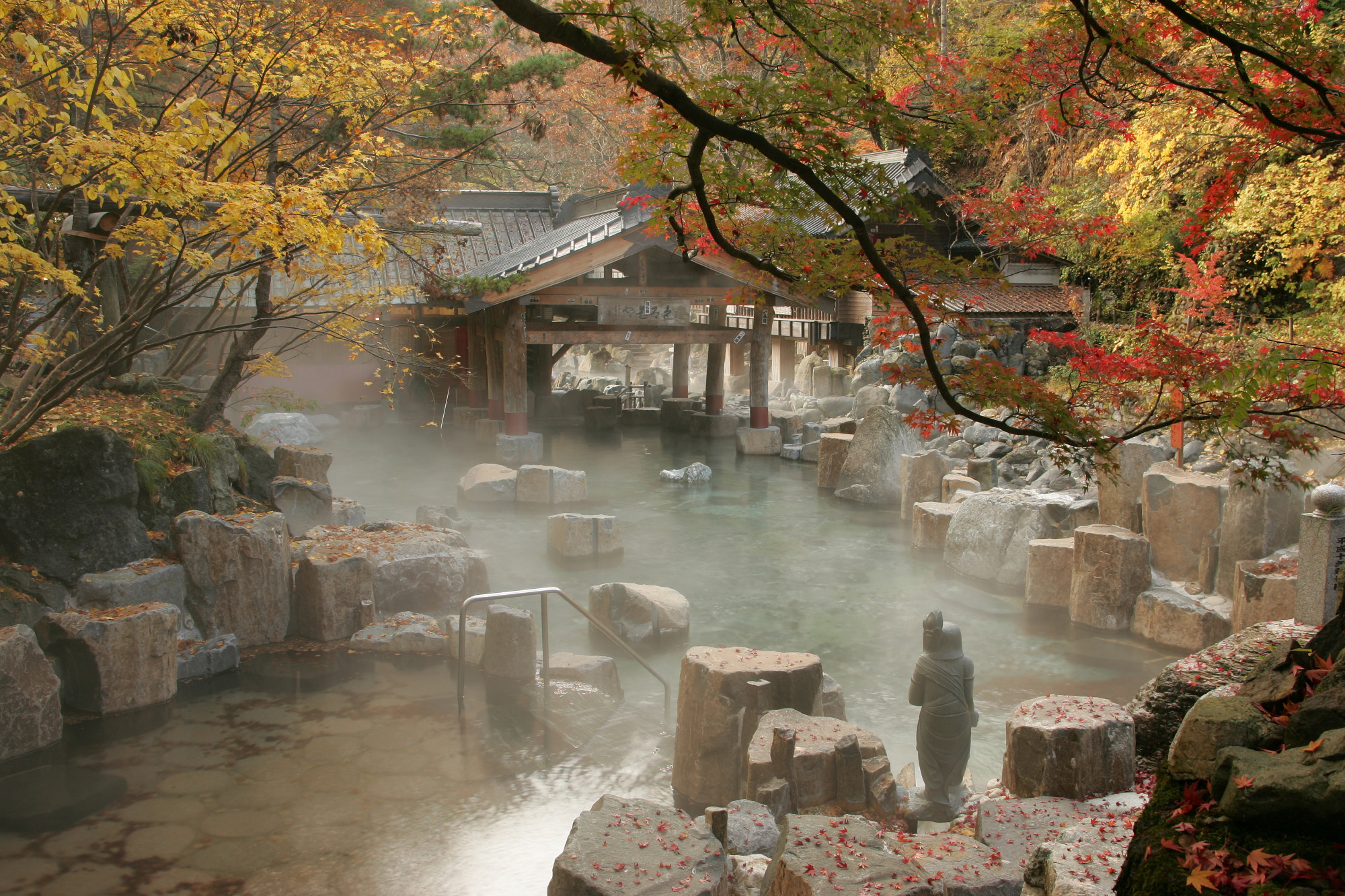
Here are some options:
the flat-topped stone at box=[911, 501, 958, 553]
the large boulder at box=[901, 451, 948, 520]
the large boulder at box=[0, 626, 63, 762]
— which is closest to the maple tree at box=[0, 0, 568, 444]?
the large boulder at box=[0, 626, 63, 762]

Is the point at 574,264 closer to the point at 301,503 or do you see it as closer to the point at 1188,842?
the point at 301,503

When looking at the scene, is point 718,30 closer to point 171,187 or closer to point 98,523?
point 171,187

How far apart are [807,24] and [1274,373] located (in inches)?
80.1

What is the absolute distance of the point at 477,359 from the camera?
728 inches

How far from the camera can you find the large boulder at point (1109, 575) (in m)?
7.45

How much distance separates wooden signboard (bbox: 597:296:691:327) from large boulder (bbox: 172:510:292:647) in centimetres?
848

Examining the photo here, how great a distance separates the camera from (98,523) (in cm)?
627

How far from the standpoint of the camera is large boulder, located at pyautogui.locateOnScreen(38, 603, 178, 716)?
18.5 feet

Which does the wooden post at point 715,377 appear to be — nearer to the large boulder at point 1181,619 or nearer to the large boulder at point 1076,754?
the large boulder at point 1181,619

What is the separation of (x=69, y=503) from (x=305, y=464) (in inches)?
179

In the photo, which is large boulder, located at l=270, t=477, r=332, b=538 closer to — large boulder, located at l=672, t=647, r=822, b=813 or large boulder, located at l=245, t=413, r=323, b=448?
large boulder, located at l=672, t=647, r=822, b=813

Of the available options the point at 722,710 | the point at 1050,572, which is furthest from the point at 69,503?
the point at 1050,572

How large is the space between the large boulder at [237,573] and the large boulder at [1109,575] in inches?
266

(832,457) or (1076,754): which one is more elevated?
(832,457)
